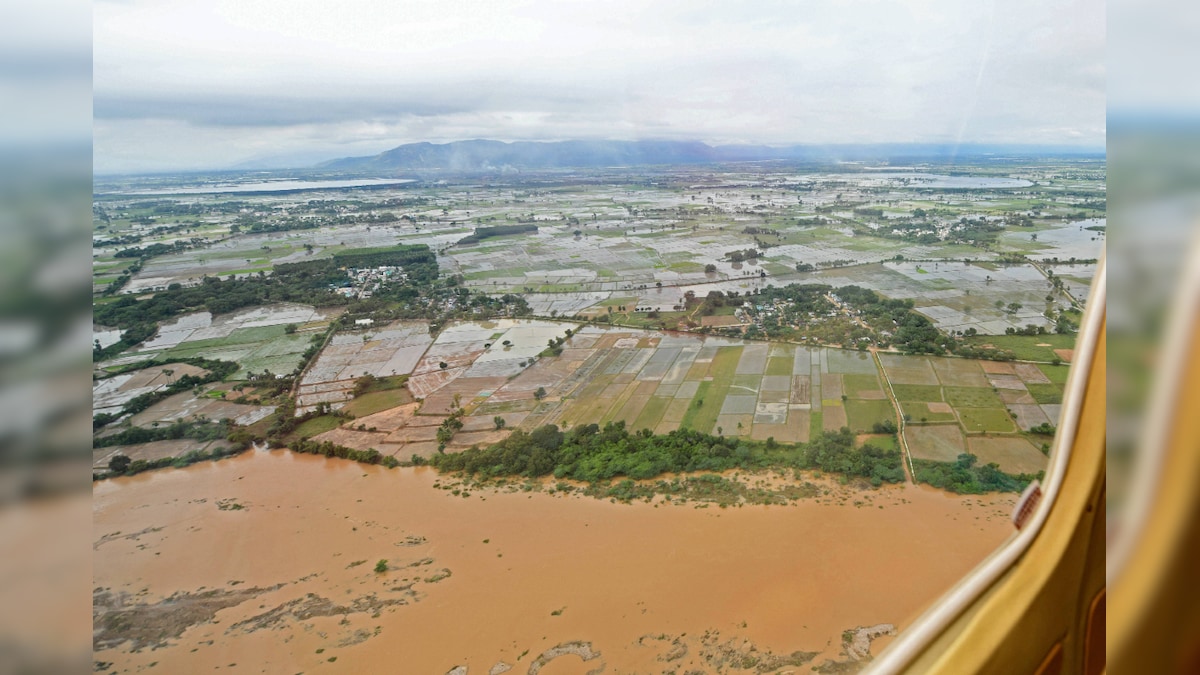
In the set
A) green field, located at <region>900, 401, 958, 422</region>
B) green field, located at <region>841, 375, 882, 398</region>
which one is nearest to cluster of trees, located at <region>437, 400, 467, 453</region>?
green field, located at <region>841, 375, 882, 398</region>

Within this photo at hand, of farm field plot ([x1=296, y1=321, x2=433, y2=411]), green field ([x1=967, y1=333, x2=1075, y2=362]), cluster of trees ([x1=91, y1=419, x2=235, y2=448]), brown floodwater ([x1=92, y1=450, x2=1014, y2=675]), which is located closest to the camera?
brown floodwater ([x1=92, y1=450, x2=1014, y2=675])

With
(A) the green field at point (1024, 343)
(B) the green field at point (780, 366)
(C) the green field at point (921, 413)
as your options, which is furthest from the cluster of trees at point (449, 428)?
(A) the green field at point (1024, 343)

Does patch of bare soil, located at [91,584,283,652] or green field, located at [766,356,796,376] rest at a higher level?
green field, located at [766,356,796,376]

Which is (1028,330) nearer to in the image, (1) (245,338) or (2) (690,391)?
(2) (690,391)

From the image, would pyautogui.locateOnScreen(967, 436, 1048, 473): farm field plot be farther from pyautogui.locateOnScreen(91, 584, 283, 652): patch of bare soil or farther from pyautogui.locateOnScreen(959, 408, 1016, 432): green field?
pyautogui.locateOnScreen(91, 584, 283, 652): patch of bare soil

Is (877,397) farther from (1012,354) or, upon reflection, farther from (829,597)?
(829,597)

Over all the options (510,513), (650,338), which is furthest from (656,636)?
(650,338)
